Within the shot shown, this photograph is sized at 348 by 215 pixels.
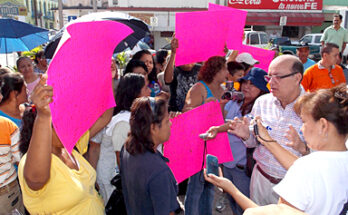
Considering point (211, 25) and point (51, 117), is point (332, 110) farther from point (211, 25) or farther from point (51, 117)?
point (211, 25)

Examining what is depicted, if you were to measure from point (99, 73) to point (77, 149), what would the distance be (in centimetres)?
70

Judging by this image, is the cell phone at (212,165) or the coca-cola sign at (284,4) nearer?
the cell phone at (212,165)

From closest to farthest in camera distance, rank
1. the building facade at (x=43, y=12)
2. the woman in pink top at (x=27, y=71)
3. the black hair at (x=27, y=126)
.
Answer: the black hair at (x=27, y=126)
the woman in pink top at (x=27, y=71)
the building facade at (x=43, y=12)

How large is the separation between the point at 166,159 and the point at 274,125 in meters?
1.06

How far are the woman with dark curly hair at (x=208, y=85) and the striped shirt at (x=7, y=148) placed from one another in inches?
67.0

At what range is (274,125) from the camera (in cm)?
256

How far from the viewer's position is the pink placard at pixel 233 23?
3441 millimetres

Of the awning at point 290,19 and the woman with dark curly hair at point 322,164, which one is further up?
the awning at point 290,19

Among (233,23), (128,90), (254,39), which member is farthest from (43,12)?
(128,90)

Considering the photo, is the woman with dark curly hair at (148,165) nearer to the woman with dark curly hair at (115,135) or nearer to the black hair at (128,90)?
the woman with dark curly hair at (115,135)

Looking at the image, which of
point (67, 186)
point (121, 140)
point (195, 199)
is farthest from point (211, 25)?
point (67, 186)

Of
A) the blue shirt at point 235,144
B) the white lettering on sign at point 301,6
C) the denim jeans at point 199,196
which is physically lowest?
the denim jeans at point 199,196

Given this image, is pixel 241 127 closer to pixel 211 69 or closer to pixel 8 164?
pixel 211 69

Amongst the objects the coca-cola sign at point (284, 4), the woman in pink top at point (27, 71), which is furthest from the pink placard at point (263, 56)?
the coca-cola sign at point (284, 4)
